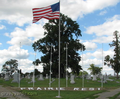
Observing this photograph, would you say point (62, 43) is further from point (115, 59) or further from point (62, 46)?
point (115, 59)

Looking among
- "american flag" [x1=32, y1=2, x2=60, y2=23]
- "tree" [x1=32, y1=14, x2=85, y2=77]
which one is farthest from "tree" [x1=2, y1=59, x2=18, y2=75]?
"american flag" [x1=32, y1=2, x2=60, y2=23]

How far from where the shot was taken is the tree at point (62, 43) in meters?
44.9

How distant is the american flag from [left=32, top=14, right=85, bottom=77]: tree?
1153 inches

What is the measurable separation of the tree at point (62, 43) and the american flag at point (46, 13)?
96.1 ft

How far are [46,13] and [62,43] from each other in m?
30.9

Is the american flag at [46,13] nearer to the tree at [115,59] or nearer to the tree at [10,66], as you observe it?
the tree at [115,59]

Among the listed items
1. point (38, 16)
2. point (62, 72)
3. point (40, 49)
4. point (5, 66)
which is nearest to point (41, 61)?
point (40, 49)

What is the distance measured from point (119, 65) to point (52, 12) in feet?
152

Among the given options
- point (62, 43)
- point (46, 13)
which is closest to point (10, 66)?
point (62, 43)

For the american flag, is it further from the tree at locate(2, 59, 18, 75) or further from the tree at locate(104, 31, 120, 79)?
the tree at locate(2, 59, 18, 75)

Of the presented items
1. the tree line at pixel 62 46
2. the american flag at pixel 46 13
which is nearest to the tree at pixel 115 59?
the tree line at pixel 62 46

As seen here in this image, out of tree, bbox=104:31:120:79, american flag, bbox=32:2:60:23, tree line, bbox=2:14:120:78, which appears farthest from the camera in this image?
tree, bbox=104:31:120:79

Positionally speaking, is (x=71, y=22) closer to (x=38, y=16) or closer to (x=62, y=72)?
(x=62, y=72)

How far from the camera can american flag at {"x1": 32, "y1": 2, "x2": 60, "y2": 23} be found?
14.1 metres
